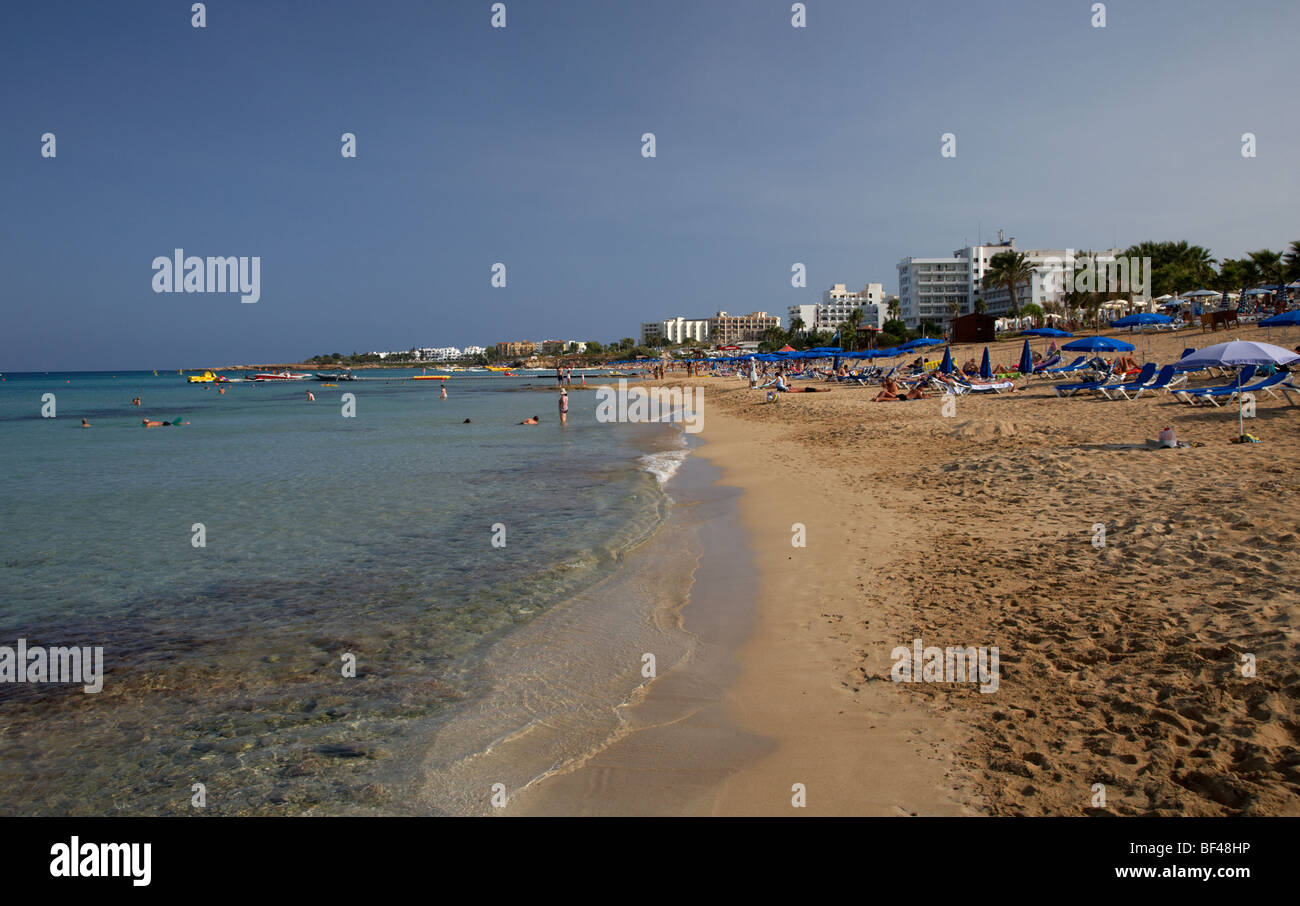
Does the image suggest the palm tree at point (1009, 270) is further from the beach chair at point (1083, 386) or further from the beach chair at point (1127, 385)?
the beach chair at point (1127, 385)

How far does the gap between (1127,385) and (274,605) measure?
2126 centimetres

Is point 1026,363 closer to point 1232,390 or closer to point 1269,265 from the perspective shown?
point 1232,390

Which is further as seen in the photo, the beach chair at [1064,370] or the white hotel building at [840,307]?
the white hotel building at [840,307]

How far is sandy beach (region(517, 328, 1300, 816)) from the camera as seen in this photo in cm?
354

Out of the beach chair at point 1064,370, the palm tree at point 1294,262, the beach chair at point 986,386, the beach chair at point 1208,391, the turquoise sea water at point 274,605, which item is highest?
the palm tree at point 1294,262

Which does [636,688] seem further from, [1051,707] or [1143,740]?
[1143,740]

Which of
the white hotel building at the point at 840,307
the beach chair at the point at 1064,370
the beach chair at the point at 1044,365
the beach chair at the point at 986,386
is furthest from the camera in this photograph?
the white hotel building at the point at 840,307

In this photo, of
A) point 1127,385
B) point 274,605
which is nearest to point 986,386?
point 1127,385

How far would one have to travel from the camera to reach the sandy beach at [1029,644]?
354cm

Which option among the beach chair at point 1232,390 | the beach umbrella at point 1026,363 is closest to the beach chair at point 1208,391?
the beach chair at point 1232,390

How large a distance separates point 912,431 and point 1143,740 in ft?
49.1

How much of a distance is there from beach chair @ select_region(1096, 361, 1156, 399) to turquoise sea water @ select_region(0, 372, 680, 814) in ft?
43.6

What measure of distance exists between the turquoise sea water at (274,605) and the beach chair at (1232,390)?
12408 mm
